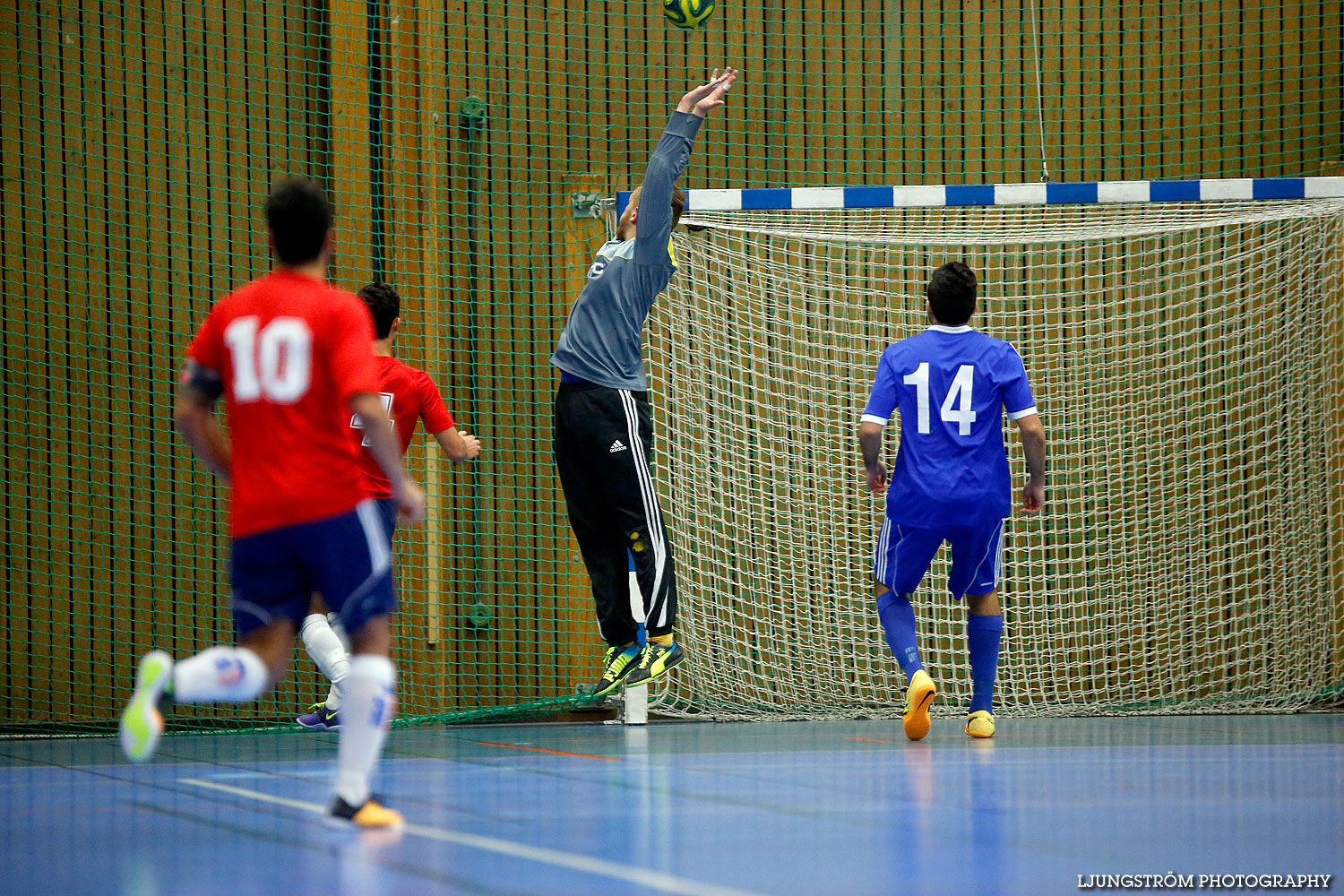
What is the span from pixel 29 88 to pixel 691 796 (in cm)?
615

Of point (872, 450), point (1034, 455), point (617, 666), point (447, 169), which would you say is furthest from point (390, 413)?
point (447, 169)

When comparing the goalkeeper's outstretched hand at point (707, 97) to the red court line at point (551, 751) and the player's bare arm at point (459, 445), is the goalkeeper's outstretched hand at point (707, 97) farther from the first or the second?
the red court line at point (551, 751)

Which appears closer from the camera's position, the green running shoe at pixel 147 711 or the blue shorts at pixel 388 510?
the green running shoe at pixel 147 711

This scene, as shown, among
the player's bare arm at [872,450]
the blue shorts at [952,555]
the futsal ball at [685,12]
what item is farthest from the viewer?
the futsal ball at [685,12]

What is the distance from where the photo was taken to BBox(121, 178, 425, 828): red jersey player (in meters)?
3.01

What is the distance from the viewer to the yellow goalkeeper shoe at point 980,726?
17.9ft

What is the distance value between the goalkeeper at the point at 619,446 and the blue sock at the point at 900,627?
90cm

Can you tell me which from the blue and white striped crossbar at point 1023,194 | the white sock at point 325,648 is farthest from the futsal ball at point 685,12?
the white sock at point 325,648

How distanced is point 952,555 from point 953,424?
0.54 metres

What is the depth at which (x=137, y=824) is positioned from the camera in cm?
331

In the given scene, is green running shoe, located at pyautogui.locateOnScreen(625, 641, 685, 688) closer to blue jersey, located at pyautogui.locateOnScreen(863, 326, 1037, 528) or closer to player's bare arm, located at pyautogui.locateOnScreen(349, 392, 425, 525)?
blue jersey, located at pyautogui.locateOnScreen(863, 326, 1037, 528)

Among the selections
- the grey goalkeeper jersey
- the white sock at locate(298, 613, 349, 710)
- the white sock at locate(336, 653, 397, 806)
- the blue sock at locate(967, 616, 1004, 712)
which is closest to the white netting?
the grey goalkeeper jersey

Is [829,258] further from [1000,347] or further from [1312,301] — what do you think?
[1312,301]

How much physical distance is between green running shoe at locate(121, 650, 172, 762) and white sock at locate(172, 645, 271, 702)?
0.03 metres
